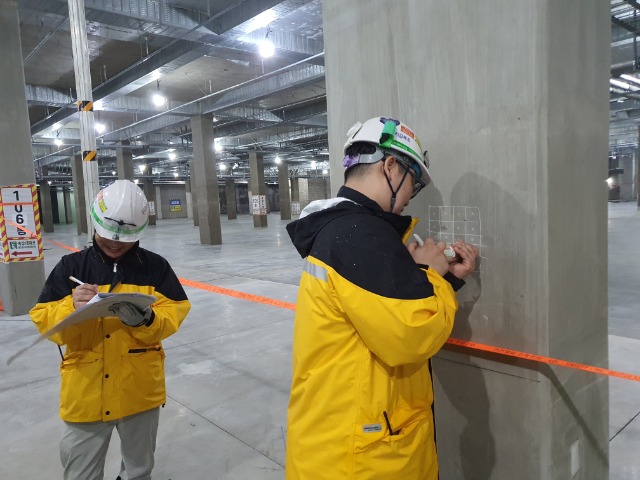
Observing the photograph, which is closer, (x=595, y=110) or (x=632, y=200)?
(x=595, y=110)

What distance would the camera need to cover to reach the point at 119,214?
7.33 ft

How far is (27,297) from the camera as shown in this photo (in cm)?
755

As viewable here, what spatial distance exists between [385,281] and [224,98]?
14983 millimetres

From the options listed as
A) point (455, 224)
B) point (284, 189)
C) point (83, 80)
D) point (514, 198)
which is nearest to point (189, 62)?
point (83, 80)

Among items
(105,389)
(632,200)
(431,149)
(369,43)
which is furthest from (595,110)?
(632,200)

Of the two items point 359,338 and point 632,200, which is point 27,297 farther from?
point 632,200

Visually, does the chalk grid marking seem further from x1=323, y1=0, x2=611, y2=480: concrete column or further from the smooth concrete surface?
the smooth concrete surface

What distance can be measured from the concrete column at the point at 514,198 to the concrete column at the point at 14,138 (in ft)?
23.2

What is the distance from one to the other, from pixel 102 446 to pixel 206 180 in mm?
16482

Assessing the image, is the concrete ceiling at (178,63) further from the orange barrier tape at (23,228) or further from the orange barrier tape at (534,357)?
the orange barrier tape at (534,357)

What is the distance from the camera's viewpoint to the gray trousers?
2.24m

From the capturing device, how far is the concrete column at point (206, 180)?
56.6ft

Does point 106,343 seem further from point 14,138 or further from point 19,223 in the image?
point 14,138

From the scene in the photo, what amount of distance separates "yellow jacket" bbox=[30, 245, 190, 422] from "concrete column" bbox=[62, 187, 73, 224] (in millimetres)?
49735
